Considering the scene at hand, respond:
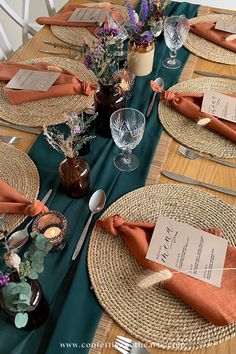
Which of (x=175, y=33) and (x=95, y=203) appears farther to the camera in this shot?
(x=175, y=33)

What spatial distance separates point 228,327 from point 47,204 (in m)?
0.44

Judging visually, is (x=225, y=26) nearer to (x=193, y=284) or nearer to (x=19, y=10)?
(x=193, y=284)

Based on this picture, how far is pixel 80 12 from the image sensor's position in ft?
4.48

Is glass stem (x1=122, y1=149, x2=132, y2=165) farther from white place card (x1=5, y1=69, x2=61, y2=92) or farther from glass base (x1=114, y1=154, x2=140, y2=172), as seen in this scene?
white place card (x1=5, y1=69, x2=61, y2=92)

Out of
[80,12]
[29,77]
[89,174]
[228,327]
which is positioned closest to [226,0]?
[80,12]

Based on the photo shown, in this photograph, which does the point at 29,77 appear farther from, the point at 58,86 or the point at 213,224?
the point at 213,224

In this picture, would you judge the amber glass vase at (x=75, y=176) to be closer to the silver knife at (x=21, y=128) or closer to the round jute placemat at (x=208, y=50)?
the silver knife at (x=21, y=128)

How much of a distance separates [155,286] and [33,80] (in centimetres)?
73

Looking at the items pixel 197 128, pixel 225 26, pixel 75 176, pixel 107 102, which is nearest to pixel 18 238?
pixel 75 176

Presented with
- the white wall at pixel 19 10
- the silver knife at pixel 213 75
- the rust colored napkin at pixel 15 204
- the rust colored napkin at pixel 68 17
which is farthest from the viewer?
the white wall at pixel 19 10

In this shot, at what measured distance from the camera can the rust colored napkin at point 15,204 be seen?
738 mm

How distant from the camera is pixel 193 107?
0.96m

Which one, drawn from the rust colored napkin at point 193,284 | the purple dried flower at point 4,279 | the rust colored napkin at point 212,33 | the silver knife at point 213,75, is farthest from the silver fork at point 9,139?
the rust colored napkin at point 212,33

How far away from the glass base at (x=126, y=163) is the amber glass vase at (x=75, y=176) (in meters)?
0.11
